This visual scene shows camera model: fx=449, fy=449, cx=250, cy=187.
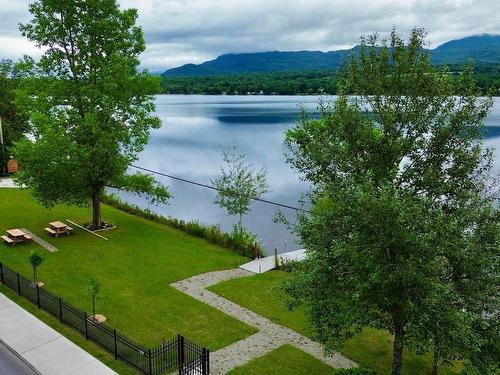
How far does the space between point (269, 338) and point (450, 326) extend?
8526 mm

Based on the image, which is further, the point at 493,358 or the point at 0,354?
the point at 0,354

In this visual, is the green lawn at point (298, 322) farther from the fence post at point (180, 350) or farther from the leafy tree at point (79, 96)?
the leafy tree at point (79, 96)

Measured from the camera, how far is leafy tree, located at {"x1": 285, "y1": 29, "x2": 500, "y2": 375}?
10.1 meters

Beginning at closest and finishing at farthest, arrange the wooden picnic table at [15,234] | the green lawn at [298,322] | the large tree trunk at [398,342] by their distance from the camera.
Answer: the large tree trunk at [398,342] → the green lawn at [298,322] → the wooden picnic table at [15,234]

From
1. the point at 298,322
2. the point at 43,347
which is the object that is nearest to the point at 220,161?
the point at 298,322

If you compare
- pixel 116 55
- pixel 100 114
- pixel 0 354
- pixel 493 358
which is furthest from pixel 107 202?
pixel 493 358

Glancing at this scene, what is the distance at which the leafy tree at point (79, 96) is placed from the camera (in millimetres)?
27344

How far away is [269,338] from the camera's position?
687 inches

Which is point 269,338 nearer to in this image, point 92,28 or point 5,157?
point 92,28

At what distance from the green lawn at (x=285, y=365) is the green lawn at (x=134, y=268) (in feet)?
5.64

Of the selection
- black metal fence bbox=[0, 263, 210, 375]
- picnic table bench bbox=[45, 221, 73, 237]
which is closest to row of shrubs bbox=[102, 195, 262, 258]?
picnic table bench bbox=[45, 221, 73, 237]

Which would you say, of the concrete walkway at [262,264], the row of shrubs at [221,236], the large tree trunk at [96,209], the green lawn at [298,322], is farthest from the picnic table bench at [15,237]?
the concrete walkway at [262,264]

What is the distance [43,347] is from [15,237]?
1385 centimetres

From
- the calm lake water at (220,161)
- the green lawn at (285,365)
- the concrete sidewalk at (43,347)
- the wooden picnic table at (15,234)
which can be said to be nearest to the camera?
the concrete sidewalk at (43,347)
